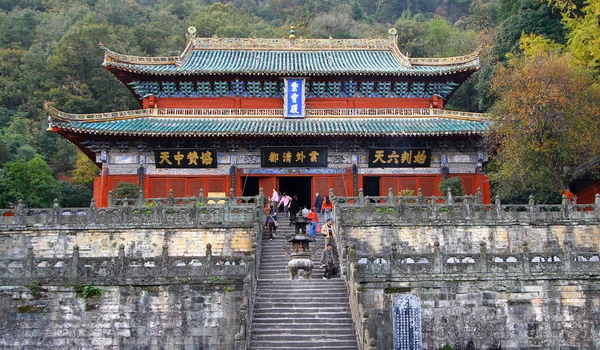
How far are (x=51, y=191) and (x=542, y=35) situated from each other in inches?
1113

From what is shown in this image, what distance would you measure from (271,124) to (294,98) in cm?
212

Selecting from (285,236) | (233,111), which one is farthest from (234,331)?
(233,111)

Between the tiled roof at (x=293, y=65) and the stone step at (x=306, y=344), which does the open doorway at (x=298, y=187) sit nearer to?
the tiled roof at (x=293, y=65)

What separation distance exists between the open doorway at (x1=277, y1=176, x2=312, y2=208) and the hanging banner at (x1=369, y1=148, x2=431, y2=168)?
168 inches

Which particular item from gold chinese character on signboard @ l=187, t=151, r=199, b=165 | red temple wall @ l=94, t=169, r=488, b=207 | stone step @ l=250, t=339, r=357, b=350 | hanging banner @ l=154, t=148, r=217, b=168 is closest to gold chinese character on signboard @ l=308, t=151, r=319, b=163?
red temple wall @ l=94, t=169, r=488, b=207

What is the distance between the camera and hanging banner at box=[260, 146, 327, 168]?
3238cm

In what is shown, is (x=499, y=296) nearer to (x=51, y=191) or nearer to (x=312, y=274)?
(x=312, y=274)

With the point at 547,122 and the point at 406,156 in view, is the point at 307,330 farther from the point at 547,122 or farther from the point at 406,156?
the point at 406,156

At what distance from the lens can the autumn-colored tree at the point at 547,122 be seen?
26859 mm

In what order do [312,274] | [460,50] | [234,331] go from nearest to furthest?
1. [234,331]
2. [312,274]
3. [460,50]

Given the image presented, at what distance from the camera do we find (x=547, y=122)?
1067 inches

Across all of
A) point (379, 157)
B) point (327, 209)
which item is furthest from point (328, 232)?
point (379, 157)

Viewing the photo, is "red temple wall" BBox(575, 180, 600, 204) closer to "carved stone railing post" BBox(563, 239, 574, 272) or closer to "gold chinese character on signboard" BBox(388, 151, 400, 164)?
"gold chinese character on signboard" BBox(388, 151, 400, 164)

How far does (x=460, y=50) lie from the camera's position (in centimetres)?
5641
